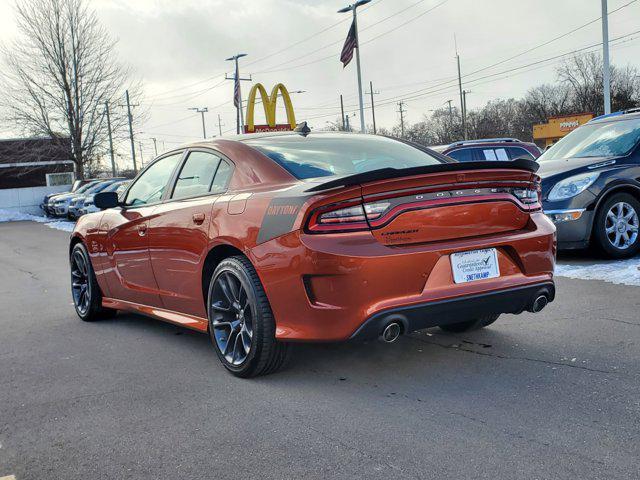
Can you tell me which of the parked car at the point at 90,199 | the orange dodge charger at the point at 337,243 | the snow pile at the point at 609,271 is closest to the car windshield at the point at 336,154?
the orange dodge charger at the point at 337,243

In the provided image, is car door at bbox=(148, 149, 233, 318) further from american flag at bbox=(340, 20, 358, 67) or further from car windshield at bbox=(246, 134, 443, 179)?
american flag at bbox=(340, 20, 358, 67)

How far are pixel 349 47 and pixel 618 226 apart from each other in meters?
23.5

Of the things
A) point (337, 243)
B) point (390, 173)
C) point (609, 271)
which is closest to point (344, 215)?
point (337, 243)

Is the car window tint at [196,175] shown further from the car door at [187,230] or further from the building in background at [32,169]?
the building in background at [32,169]

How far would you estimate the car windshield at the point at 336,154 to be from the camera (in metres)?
4.21

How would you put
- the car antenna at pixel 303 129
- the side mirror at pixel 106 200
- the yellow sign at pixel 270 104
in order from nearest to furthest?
1. the car antenna at pixel 303 129
2. the side mirror at pixel 106 200
3. the yellow sign at pixel 270 104

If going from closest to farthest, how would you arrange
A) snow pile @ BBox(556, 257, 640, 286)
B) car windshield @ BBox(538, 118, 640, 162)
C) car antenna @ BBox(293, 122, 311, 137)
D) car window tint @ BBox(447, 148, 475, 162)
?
car antenna @ BBox(293, 122, 311, 137)
snow pile @ BBox(556, 257, 640, 286)
car windshield @ BBox(538, 118, 640, 162)
car window tint @ BBox(447, 148, 475, 162)

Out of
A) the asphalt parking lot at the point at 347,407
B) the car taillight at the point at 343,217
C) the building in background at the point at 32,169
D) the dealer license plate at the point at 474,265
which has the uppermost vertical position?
the building in background at the point at 32,169

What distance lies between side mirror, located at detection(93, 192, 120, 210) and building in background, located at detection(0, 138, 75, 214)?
127ft

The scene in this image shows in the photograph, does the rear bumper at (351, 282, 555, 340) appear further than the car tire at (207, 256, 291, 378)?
No

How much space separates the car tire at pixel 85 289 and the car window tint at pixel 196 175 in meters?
1.72

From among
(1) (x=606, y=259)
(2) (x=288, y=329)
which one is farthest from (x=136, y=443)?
(1) (x=606, y=259)

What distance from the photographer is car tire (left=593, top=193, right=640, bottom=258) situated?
309 inches

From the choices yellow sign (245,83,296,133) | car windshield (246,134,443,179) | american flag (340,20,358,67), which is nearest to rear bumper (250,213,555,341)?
car windshield (246,134,443,179)
